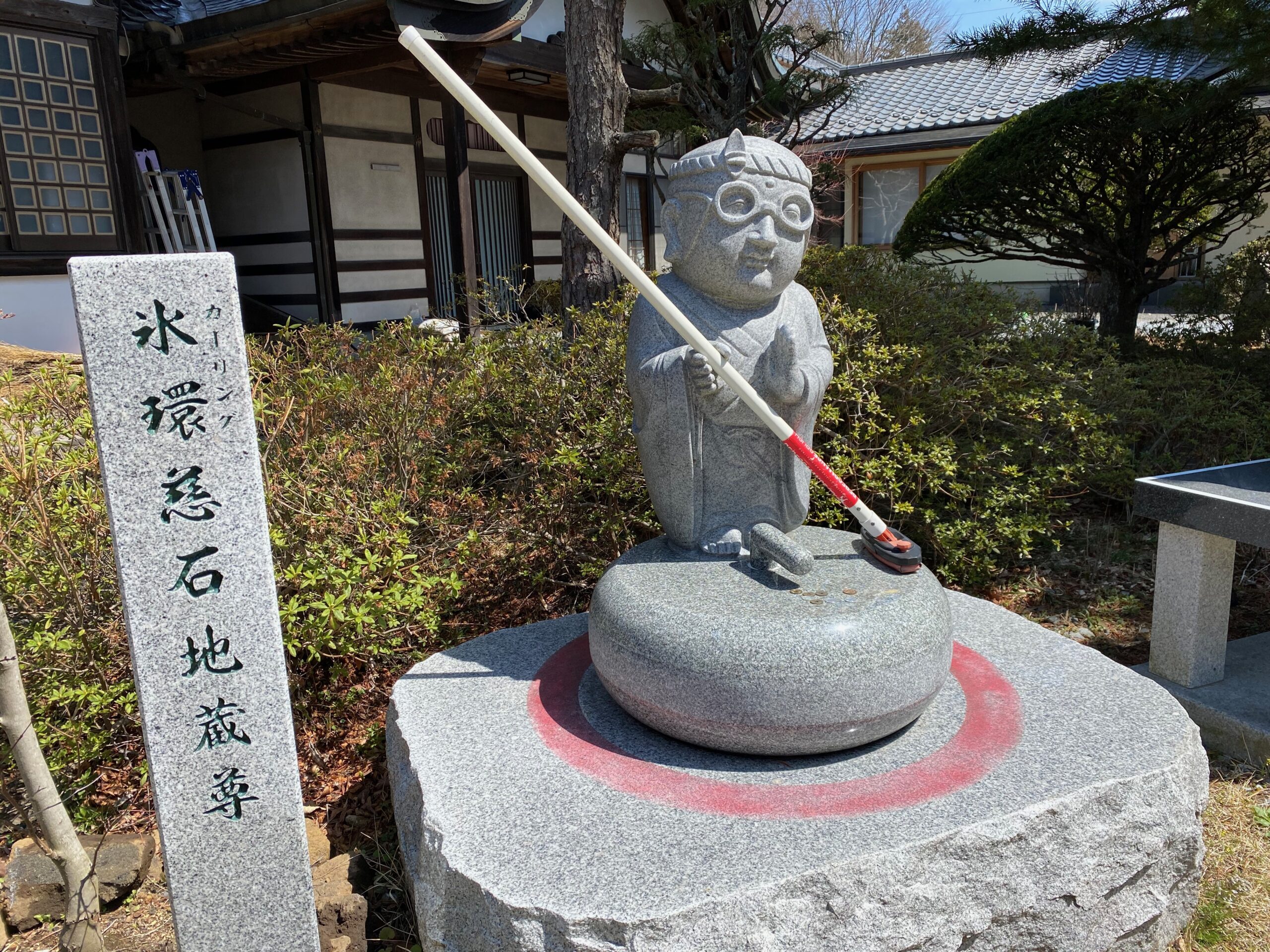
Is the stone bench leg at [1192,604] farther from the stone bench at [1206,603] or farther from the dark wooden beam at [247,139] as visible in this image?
the dark wooden beam at [247,139]

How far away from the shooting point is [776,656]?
2508 millimetres

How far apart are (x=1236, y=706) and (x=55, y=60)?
8.29m

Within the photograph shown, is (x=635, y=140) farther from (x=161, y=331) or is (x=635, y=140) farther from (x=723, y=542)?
(x=161, y=331)

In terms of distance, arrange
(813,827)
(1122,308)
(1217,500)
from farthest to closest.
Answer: (1122,308) → (1217,500) → (813,827)

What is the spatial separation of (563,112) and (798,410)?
31.0 ft

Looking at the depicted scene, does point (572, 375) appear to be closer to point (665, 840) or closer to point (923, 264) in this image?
point (665, 840)

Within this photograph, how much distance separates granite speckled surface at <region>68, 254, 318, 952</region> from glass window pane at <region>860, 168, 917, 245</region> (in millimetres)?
15623

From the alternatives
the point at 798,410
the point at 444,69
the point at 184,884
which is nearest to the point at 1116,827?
the point at 798,410

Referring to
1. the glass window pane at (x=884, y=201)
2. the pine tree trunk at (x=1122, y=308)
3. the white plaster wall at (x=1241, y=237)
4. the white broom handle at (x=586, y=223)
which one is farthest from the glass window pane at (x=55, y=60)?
the white plaster wall at (x=1241, y=237)

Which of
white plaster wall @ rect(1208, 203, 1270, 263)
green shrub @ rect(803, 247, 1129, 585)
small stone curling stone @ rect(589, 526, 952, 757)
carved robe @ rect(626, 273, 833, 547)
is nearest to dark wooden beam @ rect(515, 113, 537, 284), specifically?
green shrub @ rect(803, 247, 1129, 585)

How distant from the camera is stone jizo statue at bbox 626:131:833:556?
2.84 metres

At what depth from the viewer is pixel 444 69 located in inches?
89.2

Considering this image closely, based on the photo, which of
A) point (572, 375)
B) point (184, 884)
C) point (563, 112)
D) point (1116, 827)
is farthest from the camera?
point (563, 112)

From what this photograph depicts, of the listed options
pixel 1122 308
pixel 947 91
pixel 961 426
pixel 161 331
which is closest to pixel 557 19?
pixel 1122 308
